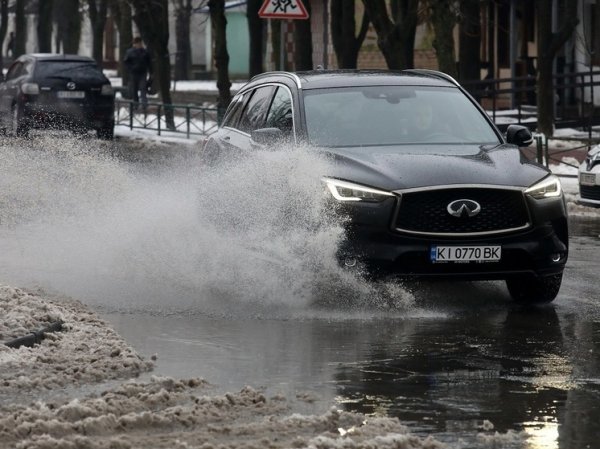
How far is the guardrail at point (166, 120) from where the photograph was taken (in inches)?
1320

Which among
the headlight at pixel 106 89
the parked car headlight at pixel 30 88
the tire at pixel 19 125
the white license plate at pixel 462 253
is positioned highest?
the white license plate at pixel 462 253

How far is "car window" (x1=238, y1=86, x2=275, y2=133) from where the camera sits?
12.2 m

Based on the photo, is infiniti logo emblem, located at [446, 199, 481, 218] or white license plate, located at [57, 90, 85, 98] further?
white license plate, located at [57, 90, 85, 98]

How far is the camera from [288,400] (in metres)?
7.19

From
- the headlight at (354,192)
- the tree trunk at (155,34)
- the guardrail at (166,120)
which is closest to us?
the headlight at (354,192)

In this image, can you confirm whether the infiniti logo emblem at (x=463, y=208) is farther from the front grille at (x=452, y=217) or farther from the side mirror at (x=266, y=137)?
the side mirror at (x=266, y=137)

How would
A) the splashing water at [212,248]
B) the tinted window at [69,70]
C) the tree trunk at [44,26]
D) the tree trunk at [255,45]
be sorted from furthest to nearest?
the tree trunk at [44,26]
the tree trunk at [255,45]
the tinted window at [69,70]
the splashing water at [212,248]

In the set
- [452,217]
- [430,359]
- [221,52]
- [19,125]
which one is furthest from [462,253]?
[221,52]

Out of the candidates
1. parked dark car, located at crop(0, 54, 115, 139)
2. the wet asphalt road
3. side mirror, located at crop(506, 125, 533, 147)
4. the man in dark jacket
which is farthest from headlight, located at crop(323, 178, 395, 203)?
the man in dark jacket

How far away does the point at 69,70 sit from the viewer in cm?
3259

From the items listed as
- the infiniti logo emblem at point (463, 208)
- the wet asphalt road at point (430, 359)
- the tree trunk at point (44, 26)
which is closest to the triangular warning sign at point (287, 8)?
the wet asphalt road at point (430, 359)

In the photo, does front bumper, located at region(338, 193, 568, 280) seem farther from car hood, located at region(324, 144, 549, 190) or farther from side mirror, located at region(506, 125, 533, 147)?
side mirror, located at region(506, 125, 533, 147)

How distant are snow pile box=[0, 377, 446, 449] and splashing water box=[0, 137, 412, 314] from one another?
3.01 m

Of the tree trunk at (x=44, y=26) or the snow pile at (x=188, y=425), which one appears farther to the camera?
the tree trunk at (x=44, y=26)
